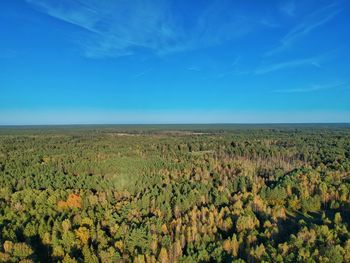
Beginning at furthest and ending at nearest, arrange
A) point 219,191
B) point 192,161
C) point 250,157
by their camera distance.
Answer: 1. point 250,157
2. point 192,161
3. point 219,191

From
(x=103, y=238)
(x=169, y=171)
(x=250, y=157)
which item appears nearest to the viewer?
(x=103, y=238)

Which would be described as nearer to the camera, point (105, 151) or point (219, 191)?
point (219, 191)

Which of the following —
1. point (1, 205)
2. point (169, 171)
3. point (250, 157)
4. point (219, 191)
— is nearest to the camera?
point (1, 205)

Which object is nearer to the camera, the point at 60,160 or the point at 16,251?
the point at 16,251

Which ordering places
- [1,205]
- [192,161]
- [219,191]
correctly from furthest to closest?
[192,161] < [219,191] < [1,205]

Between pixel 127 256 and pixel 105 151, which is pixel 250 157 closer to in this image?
pixel 105 151

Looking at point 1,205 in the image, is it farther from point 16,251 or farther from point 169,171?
point 169,171

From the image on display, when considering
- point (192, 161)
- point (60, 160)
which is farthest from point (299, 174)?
point (60, 160)

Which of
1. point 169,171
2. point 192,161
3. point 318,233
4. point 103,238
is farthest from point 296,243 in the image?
point 192,161
